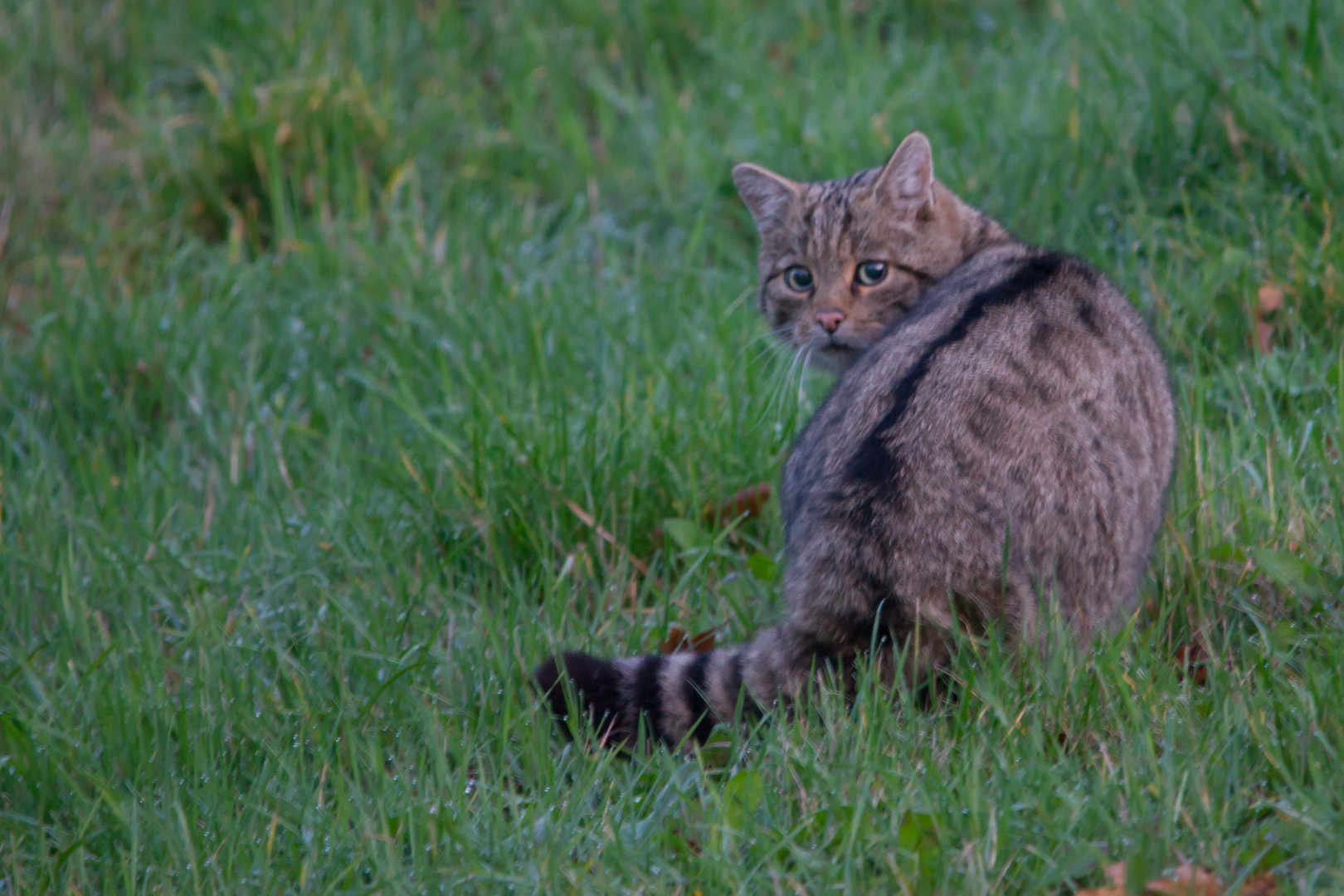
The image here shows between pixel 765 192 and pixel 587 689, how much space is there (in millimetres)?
1855

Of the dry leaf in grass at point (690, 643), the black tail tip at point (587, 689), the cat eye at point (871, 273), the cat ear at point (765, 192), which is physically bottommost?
the dry leaf in grass at point (690, 643)

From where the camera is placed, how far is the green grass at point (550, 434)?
236 centimetres

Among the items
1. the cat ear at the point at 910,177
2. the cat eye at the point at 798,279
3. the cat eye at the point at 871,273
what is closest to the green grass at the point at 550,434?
the cat eye at the point at 798,279

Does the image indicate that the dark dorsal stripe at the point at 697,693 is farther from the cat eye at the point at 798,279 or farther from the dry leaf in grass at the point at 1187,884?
the cat eye at the point at 798,279

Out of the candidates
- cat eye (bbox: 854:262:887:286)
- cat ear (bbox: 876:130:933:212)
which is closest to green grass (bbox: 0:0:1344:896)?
cat eye (bbox: 854:262:887:286)

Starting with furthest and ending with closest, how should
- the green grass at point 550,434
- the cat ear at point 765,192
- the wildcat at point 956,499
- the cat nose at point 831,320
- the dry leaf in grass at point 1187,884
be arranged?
the cat ear at point 765,192 < the cat nose at point 831,320 < the wildcat at point 956,499 < the green grass at point 550,434 < the dry leaf in grass at point 1187,884

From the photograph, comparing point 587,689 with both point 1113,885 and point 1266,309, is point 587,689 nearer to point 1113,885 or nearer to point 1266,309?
point 1113,885

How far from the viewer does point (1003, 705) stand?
250cm

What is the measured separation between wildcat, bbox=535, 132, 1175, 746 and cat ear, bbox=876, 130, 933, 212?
23.4 inches

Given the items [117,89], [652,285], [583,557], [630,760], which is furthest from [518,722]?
[117,89]

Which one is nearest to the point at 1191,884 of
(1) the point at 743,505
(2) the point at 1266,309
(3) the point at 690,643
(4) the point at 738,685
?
(4) the point at 738,685

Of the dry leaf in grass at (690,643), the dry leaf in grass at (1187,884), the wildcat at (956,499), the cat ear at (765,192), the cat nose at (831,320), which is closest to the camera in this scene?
the dry leaf in grass at (1187,884)

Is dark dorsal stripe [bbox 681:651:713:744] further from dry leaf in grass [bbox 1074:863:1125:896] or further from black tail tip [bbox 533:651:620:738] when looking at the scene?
dry leaf in grass [bbox 1074:863:1125:896]

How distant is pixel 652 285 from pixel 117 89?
347cm
